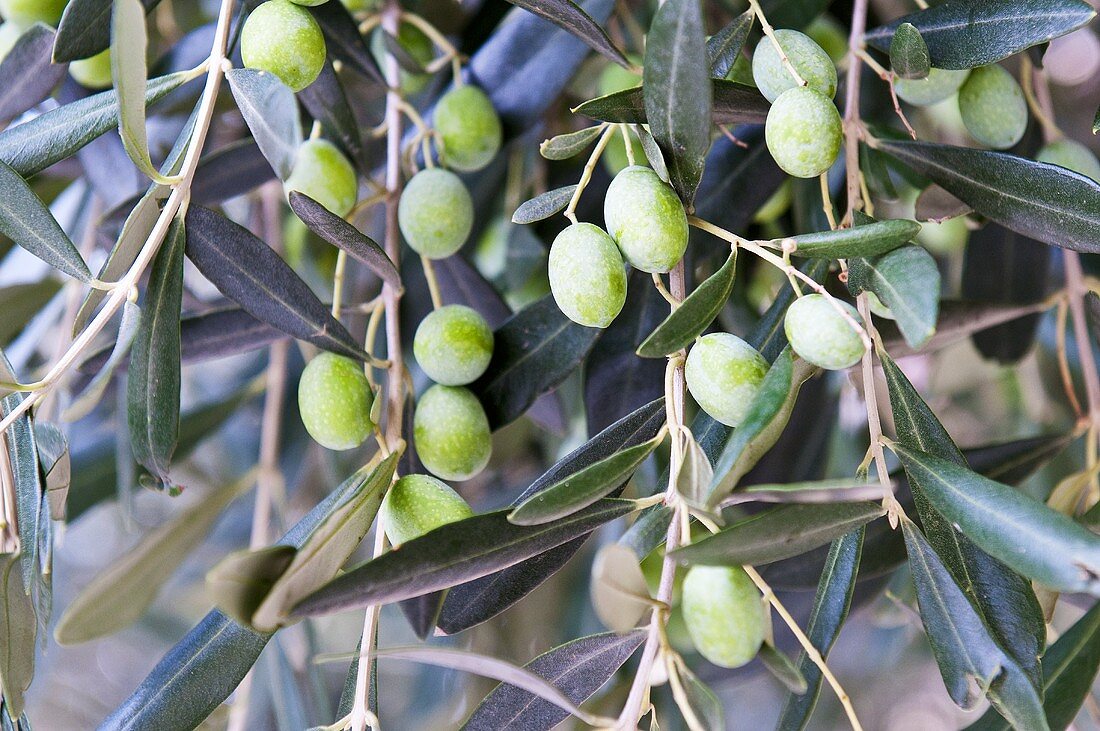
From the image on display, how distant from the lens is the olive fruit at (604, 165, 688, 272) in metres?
0.45

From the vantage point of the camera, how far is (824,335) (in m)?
0.41

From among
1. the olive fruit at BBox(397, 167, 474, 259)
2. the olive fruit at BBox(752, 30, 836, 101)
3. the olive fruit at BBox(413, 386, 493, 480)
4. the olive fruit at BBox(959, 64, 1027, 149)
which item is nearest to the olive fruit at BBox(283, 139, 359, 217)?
the olive fruit at BBox(397, 167, 474, 259)

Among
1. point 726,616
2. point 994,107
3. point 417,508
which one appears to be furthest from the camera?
point 994,107

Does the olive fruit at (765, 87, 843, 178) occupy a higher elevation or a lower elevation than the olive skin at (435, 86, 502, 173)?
higher

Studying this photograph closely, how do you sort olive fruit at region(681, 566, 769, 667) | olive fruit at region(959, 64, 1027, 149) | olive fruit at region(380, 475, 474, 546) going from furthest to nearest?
→ olive fruit at region(959, 64, 1027, 149) → olive fruit at region(380, 475, 474, 546) → olive fruit at region(681, 566, 769, 667)

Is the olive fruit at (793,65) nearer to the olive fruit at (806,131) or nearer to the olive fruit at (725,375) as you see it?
the olive fruit at (806,131)

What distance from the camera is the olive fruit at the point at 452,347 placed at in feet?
1.93

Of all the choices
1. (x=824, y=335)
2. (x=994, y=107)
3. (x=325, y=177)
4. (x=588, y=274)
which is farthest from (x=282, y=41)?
(x=994, y=107)

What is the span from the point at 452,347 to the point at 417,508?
0.13 meters

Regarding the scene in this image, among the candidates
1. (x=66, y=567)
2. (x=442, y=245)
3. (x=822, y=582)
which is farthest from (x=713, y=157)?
(x=66, y=567)

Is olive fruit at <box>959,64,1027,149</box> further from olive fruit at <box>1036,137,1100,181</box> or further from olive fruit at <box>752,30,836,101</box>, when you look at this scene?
olive fruit at <box>752,30,836,101</box>

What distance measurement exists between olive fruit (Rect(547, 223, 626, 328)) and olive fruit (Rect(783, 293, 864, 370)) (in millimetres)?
91

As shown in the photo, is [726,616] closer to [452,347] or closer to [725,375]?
[725,375]

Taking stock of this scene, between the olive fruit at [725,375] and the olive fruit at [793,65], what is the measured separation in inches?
6.0
